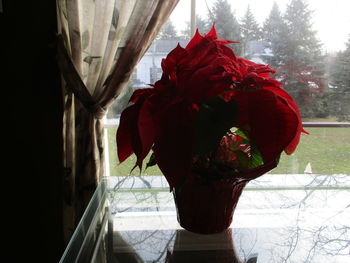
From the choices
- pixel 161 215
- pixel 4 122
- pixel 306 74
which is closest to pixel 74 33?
pixel 4 122

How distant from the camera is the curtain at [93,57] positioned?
1213 millimetres

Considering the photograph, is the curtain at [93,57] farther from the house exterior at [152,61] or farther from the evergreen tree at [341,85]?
the evergreen tree at [341,85]

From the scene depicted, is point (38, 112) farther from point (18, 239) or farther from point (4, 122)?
point (18, 239)

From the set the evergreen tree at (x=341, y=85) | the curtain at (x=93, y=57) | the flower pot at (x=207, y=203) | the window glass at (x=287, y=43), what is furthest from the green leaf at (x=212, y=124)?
the evergreen tree at (x=341, y=85)

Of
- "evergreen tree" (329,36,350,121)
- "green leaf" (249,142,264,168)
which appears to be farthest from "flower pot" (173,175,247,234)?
"evergreen tree" (329,36,350,121)

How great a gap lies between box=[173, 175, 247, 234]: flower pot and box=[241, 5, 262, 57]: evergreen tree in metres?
1.18

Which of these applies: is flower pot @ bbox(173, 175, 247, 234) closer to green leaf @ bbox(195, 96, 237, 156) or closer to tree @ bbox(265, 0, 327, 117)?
green leaf @ bbox(195, 96, 237, 156)

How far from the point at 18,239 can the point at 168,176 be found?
4.73 feet

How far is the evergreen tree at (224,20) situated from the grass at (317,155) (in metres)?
0.72

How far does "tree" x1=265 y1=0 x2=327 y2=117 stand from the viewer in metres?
1.51

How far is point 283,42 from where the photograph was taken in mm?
1532

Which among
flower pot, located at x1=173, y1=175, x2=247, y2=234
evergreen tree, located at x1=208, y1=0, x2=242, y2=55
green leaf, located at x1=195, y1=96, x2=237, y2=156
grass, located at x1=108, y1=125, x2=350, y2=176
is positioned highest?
evergreen tree, located at x1=208, y1=0, x2=242, y2=55

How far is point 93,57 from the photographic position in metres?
1.25

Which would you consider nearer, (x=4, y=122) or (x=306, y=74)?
(x=4, y=122)
